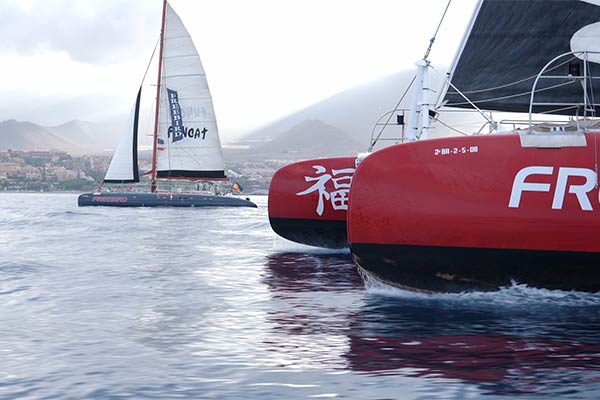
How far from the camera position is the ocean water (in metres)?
5.34

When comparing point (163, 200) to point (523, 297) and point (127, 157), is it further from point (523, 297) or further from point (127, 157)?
point (523, 297)

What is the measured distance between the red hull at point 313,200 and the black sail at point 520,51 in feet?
10.9

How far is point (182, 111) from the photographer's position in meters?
46.4

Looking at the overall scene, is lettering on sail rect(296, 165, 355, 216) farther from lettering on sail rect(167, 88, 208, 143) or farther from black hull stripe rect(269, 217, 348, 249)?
lettering on sail rect(167, 88, 208, 143)

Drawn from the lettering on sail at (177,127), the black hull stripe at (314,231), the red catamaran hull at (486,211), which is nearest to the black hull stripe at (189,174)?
the lettering on sail at (177,127)

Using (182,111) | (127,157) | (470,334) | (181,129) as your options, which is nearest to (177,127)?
(181,129)

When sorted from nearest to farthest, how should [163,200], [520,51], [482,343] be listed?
[482,343], [520,51], [163,200]

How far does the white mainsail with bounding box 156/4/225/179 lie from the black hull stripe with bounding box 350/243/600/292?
38429 mm

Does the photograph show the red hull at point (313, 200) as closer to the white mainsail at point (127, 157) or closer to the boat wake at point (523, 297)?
the boat wake at point (523, 297)

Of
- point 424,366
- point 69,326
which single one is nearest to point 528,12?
point 424,366

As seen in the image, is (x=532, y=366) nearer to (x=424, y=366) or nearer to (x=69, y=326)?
(x=424, y=366)

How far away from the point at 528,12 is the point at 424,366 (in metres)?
5.84

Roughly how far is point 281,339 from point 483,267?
2.59 m

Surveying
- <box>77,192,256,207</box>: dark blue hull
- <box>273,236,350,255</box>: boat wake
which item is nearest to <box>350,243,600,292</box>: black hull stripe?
<box>273,236,350,255</box>: boat wake
